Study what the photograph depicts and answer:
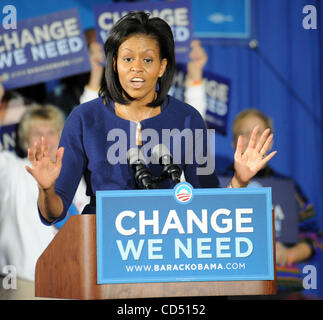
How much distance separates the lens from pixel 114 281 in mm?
2686

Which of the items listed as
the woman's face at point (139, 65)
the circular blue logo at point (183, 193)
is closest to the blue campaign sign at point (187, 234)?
the circular blue logo at point (183, 193)

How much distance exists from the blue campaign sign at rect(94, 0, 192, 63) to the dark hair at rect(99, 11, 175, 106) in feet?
1.53

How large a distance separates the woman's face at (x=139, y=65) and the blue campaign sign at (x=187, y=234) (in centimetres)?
66

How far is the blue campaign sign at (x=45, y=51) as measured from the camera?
371cm

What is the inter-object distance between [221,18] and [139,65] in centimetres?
94

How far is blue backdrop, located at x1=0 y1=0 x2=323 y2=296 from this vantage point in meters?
3.82

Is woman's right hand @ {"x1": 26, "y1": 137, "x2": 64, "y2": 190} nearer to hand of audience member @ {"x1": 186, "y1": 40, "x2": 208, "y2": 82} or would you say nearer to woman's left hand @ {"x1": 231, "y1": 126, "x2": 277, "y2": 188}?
woman's left hand @ {"x1": 231, "y1": 126, "x2": 277, "y2": 188}

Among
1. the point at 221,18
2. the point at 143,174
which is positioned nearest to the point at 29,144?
the point at 143,174

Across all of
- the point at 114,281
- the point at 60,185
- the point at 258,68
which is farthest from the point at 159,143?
the point at 258,68

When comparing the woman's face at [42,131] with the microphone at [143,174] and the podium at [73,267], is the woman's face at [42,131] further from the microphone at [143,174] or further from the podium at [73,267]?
the podium at [73,267]

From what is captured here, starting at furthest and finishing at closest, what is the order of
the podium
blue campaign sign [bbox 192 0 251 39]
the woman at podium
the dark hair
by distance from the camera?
blue campaign sign [bbox 192 0 251 39] < the dark hair < the woman at podium < the podium

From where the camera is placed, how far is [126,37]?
3.12 m

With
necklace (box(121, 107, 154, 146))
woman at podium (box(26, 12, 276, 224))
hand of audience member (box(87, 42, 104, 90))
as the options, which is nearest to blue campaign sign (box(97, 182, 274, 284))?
woman at podium (box(26, 12, 276, 224))

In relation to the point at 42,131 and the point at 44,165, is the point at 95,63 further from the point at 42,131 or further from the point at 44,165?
the point at 44,165
